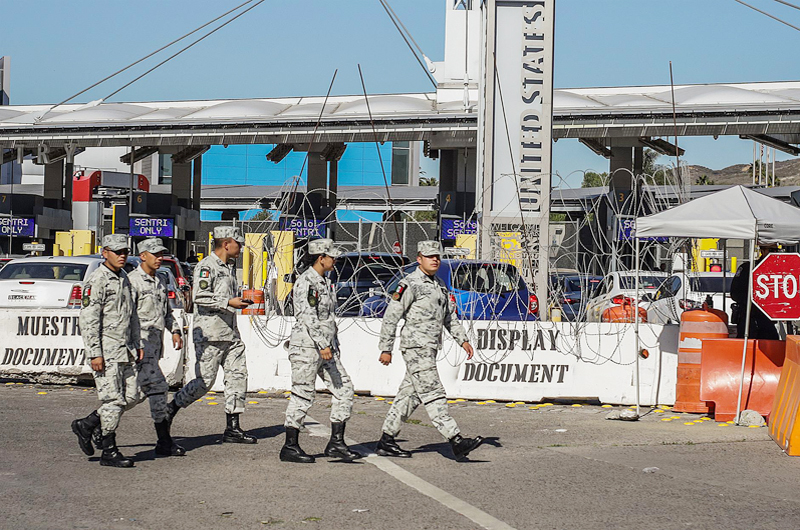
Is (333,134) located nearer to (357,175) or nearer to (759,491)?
(759,491)

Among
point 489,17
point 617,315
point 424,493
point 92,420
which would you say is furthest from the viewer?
point 489,17

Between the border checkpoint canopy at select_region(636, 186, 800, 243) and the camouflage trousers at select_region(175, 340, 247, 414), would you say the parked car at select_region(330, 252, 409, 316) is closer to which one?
the camouflage trousers at select_region(175, 340, 247, 414)

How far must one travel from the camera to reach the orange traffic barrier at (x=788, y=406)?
8727mm

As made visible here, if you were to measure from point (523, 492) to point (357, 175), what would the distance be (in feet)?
281

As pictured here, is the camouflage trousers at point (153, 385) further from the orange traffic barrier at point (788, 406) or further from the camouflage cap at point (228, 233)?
the orange traffic barrier at point (788, 406)

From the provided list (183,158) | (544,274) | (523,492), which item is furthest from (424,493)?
(183,158)

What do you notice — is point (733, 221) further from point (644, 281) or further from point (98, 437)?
point (644, 281)

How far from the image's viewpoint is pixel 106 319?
8.01 m

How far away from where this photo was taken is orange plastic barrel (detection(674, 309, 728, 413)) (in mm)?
11367

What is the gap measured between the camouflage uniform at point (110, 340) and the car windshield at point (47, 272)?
28.9 ft

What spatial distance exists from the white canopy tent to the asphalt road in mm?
2044

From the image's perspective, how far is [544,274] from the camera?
14.3 metres

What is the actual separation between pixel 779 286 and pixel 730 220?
86 centimetres

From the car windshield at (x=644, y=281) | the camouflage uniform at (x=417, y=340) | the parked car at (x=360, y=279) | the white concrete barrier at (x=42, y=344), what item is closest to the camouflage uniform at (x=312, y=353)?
the camouflage uniform at (x=417, y=340)
